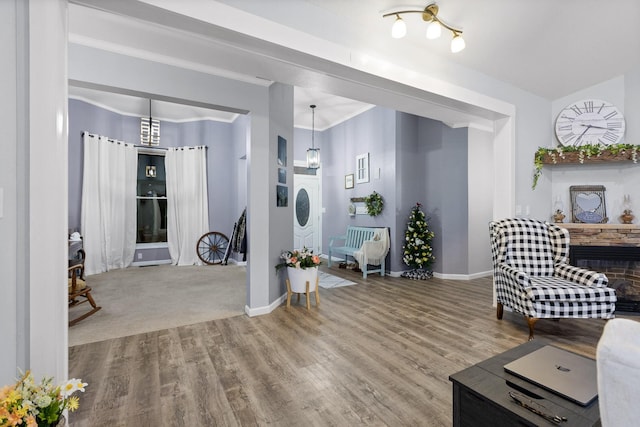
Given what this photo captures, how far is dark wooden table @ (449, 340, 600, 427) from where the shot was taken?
3.33ft

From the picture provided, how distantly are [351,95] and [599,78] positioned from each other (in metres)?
2.97

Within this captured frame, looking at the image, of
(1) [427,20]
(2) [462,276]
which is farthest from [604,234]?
(1) [427,20]

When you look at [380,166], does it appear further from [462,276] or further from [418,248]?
[462,276]

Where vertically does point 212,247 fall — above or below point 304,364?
above

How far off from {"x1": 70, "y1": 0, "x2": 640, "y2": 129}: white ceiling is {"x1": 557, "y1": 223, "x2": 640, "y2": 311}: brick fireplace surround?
175 cm

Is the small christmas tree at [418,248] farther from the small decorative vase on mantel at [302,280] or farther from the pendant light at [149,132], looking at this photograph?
the pendant light at [149,132]

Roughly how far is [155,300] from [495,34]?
490cm

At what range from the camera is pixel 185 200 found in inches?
265

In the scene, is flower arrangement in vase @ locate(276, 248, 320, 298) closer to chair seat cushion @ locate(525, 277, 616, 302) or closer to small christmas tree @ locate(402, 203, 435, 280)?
chair seat cushion @ locate(525, 277, 616, 302)

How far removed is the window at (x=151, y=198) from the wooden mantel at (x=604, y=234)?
7.23m

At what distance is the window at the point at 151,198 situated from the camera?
6.59 metres

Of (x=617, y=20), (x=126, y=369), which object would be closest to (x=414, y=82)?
(x=617, y=20)

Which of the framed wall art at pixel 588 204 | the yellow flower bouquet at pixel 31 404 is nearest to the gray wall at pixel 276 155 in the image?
the yellow flower bouquet at pixel 31 404

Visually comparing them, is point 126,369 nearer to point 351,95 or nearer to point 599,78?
point 351,95
